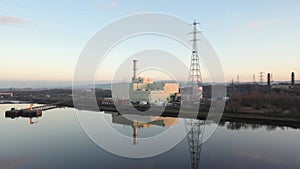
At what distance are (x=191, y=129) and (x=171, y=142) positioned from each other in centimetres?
154

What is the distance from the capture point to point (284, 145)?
4.60 meters

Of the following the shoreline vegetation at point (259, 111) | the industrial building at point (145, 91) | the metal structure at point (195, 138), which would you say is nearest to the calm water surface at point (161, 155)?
the metal structure at point (195, 138)

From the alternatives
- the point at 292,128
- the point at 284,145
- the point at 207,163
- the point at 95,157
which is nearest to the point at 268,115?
the point at 292,128

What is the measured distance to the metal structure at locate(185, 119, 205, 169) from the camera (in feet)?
12.0

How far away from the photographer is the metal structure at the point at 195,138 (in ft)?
12.0

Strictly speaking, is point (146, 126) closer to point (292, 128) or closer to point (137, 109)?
point (137, 109)

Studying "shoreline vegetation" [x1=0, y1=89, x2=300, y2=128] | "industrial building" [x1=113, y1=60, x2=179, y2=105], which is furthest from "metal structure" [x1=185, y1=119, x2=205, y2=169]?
"industrial building" [x1=113, y1=60, x2=179, y2=105]

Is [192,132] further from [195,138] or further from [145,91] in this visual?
[145,91]

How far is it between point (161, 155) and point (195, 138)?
62.1 inches

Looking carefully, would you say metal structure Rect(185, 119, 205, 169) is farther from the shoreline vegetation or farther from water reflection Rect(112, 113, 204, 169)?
the shoreline vegetation

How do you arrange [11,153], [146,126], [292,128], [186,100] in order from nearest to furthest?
[11,153] → [292,128] → [146,126] → [186,100]

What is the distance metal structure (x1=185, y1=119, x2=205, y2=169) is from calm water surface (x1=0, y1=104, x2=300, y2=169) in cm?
8

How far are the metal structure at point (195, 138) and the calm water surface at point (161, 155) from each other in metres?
0.08

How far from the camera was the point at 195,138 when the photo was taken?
17.1 feet
